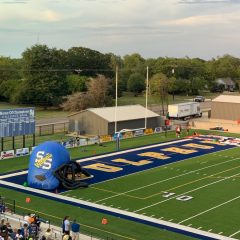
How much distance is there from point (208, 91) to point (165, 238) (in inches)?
4560

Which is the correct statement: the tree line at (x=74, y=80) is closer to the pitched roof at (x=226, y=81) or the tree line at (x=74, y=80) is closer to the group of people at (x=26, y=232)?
the pitched roof at (x=226, y=81)

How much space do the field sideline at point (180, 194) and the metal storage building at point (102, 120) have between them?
47.4ft

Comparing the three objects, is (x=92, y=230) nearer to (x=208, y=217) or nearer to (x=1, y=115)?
(x=208, y=217)

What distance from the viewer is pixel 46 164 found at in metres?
31.1

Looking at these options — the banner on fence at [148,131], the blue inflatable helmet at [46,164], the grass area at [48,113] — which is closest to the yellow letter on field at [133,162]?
the blue inflatable helmet at [46,164]

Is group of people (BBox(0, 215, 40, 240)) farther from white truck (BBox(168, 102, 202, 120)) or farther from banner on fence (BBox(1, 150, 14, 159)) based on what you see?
white truck (BBox(168, 102, 202, 120))

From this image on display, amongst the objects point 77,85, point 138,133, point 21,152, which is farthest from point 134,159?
point 77,85

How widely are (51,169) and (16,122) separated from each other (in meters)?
11.1

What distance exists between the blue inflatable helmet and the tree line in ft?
147

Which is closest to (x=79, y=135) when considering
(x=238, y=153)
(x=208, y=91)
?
(x=238, y=153)

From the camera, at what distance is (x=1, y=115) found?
39.7 meters

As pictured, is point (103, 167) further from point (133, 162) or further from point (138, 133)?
point (138, 133)

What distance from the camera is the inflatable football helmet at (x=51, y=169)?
30984mm

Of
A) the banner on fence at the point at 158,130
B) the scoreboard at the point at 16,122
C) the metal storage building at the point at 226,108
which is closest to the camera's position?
the scoreboard at the point at 16,122
